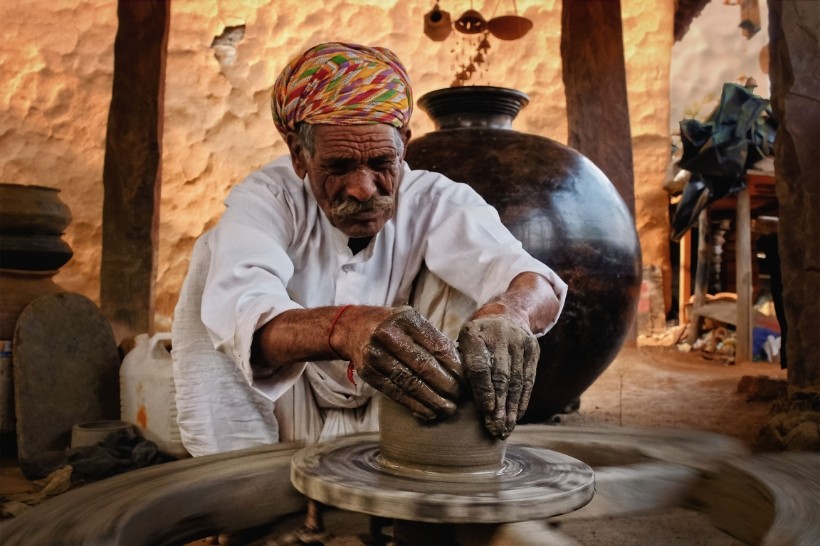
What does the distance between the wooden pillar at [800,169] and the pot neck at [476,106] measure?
3.96 feet

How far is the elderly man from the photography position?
1868mm

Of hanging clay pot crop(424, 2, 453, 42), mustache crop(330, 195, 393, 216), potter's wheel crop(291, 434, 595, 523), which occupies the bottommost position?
potter's wheel crop(291, 434, 595, 523)

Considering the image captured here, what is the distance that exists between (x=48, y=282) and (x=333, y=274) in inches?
94.8

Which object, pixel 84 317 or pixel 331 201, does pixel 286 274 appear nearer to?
pixel 331 201

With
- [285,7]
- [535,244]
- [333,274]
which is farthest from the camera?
[285,7]

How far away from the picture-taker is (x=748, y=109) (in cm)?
638

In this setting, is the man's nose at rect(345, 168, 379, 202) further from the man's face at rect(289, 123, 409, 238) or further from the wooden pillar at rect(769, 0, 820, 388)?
the wooden pillar at rect(769, 0, 820, 388)

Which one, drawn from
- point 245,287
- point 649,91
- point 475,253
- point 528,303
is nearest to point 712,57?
point 649,91

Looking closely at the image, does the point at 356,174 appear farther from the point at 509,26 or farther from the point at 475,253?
the point at 509,26

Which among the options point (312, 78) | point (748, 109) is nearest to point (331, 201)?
point (312, 78)

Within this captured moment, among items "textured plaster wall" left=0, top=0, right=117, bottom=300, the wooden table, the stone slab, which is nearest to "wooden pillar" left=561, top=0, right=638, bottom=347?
the wooden table

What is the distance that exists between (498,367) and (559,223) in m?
2.03

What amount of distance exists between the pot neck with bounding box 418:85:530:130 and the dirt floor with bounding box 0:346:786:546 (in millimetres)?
1573

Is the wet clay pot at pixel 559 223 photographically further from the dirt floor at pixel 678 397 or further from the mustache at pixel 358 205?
the mustache at pixel 358 205
